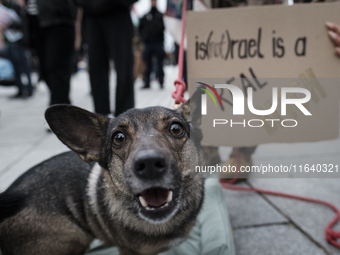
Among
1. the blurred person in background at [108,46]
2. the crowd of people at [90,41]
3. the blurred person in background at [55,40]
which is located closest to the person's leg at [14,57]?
the crowd of people at [90,41]

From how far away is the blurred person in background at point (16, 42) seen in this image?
5336 millimetres

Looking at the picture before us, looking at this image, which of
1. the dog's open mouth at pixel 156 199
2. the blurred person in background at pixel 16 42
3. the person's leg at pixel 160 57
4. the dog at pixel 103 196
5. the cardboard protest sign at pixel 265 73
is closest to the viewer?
the dog's open mouth at pixel 156 199

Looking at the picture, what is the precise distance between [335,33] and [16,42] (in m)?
6.48

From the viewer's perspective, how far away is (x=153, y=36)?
926 centimetres

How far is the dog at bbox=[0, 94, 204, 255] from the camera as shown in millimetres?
1596

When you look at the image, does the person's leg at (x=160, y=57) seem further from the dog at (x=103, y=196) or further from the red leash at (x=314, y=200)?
the dog at (x=103, y=196)

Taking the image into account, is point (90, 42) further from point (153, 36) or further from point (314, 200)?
point (153, 36)

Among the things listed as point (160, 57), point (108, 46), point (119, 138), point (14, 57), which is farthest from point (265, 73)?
point (14, 57)

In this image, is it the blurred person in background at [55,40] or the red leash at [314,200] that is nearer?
the red leash at [314,200]

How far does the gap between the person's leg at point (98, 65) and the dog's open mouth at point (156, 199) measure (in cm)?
281

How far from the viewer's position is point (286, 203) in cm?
254

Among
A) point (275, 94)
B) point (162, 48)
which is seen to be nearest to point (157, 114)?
point (275, 94)

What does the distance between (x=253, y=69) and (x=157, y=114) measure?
1397 mm

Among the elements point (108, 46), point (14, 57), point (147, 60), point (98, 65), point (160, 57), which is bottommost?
point (147, 60)
